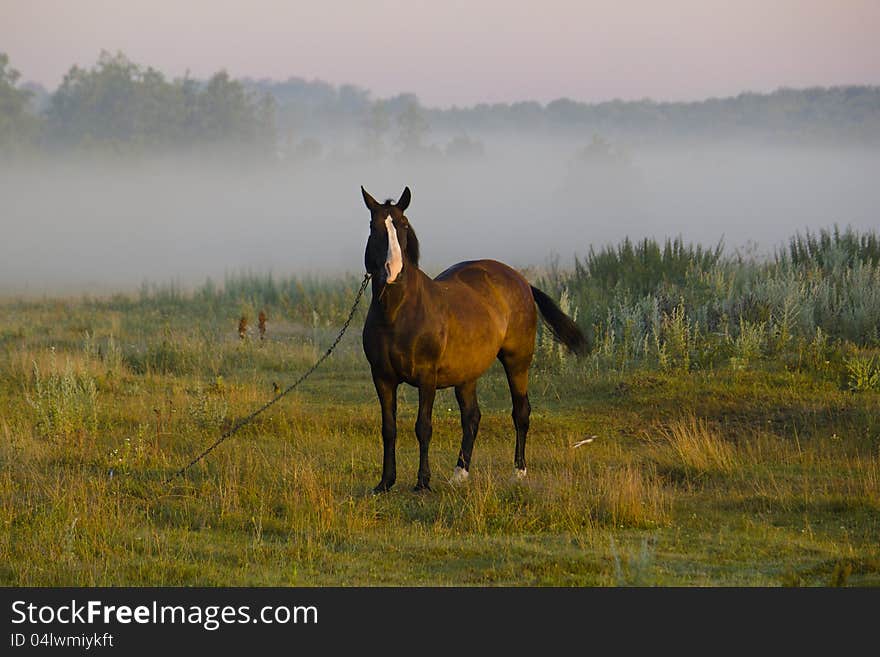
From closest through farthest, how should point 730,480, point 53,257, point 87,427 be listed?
point 730,480 → point 87,427 → point 53,257

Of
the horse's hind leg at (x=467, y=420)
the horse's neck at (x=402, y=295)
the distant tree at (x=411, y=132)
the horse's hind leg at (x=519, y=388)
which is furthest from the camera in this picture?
the distant tree at (x=411, y=132)

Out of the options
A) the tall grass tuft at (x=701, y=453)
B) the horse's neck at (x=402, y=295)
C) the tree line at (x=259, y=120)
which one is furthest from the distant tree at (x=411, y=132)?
the horse's neck at (x=402, y=295)

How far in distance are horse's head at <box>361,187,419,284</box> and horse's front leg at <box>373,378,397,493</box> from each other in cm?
95

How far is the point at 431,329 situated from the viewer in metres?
9.90

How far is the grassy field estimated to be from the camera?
26.7 feet

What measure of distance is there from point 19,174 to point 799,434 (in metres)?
A: 70.2

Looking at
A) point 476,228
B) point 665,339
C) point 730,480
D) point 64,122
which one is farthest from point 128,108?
point 730,480

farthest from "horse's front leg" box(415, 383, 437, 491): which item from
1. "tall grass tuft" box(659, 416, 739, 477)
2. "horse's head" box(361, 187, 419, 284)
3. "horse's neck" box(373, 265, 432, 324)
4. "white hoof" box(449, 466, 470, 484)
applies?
"tall grass tuft" box(659, 416, 739, 477)

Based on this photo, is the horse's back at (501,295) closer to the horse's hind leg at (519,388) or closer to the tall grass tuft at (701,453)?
the horse's hind leg at (519,388)

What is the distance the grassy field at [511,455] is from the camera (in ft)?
26.7

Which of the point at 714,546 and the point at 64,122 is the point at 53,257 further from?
the point at 714,546

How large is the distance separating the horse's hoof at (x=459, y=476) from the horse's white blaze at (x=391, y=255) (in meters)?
1.94

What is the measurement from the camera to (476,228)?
78125mm

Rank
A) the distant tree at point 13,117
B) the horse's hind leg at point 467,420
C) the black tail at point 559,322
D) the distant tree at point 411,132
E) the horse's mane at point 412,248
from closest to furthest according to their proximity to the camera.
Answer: the horse's mane at point 412,248 < the horse's hind leg at point 467,420 < the black tail at point 559,322 < the distant tree at point 13,117 < the distant tree at point 411,132
